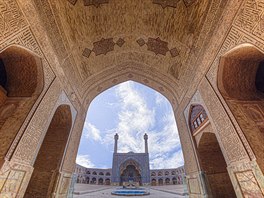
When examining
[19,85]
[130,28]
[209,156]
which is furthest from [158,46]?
[19,85]

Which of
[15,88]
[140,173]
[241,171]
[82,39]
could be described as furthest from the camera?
[140,173]

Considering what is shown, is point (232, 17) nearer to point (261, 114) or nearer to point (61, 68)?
point (261, 114)

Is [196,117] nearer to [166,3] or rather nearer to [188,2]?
[188,2]

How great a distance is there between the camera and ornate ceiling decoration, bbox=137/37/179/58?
488cm

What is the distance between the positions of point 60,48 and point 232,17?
409 centimetres

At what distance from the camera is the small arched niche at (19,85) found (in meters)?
2.80

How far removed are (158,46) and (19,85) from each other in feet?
14.4

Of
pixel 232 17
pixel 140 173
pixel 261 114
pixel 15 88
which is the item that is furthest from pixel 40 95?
pixel 140 173

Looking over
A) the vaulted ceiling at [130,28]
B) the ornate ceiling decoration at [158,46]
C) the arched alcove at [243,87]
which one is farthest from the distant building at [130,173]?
the arched alcove at [243,87]

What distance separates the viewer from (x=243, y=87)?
335 centimetres

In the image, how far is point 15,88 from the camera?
3262mm

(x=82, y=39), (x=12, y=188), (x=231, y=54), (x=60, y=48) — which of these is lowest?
(x=12, y=188)

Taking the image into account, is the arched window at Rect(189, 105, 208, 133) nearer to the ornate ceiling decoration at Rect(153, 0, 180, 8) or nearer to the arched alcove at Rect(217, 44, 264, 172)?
the arched alcove at Rect(217, 44, 264, 172)

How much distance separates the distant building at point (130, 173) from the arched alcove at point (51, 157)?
1920 cm
